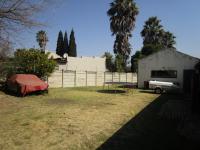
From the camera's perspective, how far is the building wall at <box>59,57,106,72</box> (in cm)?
3938

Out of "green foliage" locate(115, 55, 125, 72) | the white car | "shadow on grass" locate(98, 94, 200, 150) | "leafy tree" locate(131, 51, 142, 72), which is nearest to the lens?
"shadow on grass" locate(98, 94, 200, 150)

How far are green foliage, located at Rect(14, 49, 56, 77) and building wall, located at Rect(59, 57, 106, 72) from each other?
54.0 ft

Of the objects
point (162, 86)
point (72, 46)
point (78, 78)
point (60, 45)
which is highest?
point (60, 45)

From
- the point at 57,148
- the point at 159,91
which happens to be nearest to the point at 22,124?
the point at 57,148

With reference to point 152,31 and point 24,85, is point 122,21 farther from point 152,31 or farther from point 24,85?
point 24,85

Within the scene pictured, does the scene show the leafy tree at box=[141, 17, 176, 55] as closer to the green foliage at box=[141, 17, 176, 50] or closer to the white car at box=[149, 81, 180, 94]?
the green foliage at box=[141, 17, 176, 50]

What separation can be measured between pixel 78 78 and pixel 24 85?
11942 mm

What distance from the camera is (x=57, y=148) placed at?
6.18 m

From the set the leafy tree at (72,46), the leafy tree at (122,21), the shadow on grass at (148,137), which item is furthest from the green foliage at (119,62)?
the shadow on grass at (148,137)

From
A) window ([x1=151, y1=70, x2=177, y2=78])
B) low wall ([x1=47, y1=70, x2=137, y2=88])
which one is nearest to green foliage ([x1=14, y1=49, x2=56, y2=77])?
low wall ([x1=47, y1=70, x2=137, y2=88])

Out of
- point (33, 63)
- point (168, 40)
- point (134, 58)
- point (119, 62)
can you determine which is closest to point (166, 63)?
point (33, 63)

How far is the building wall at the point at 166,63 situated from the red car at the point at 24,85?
13.8 m

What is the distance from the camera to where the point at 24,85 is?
1633 centimetres

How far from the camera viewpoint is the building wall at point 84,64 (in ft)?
129
